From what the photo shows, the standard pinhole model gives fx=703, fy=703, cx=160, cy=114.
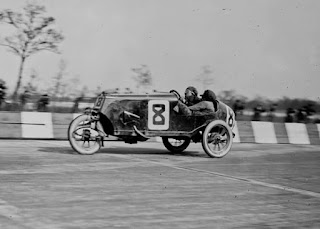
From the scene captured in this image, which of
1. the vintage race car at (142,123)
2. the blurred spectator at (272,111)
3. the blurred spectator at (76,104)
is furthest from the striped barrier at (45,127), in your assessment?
the blurred spectator at (272,111)

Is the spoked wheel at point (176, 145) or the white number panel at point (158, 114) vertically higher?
the white number panel at point (158, 114)

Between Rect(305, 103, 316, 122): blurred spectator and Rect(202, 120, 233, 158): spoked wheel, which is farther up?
Rect(305, 103, 316, 122): blurred spectator

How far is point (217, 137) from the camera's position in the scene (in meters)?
13.8

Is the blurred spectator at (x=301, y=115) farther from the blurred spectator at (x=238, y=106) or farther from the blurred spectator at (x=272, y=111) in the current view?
the blurred spectator at (x=238, y=106)

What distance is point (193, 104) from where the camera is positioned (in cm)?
1414

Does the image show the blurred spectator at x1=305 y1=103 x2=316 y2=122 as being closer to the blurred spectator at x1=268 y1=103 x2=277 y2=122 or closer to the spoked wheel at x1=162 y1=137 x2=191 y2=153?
the blurred spectator at x1=268 y1=103 x2=277 y2=122

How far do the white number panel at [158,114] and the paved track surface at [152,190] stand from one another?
0.60 meters

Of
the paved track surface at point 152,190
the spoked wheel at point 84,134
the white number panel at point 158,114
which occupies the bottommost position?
the paved track surface at point 152,190

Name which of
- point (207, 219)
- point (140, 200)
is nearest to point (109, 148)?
point (140, 200)

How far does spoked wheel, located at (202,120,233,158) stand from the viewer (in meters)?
13.6

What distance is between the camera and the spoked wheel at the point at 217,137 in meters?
13.6

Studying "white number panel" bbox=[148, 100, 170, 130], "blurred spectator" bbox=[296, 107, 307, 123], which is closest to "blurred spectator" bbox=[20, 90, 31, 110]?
"white number panel" bbox=[148, 100, 170, 130]

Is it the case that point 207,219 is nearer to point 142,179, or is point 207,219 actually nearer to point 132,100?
point 142,179

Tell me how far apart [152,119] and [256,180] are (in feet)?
11.6
